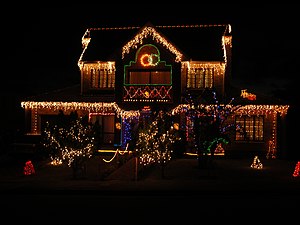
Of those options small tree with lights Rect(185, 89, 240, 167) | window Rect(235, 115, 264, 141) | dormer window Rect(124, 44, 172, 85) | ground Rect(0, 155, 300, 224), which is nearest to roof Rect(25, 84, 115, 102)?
dormer window Rect(124, 44, 172, 85)

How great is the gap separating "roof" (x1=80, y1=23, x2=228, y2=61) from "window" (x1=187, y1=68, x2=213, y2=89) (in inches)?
34.4

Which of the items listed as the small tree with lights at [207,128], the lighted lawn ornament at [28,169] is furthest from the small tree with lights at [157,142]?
the lighted lawn ornament at [28,169]

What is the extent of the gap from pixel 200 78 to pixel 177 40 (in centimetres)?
323

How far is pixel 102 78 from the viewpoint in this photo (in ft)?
99.4

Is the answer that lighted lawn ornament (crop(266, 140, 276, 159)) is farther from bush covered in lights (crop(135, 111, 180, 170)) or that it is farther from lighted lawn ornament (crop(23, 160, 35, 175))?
lighted lawn ornament (crop(23, 160, 35, 175))

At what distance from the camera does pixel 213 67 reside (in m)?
28.2

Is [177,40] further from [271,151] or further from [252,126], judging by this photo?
[271,151]

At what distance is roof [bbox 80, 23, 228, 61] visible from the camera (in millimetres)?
28234

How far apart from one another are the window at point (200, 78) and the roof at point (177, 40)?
87 centimetres

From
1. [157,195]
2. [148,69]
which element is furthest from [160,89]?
[157,195]

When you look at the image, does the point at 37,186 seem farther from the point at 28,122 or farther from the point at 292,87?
the point at 292,87

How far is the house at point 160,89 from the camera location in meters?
27.4

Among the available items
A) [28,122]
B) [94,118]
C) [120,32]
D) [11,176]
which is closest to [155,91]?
[94,118]

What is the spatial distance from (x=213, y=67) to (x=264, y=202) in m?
16.1
